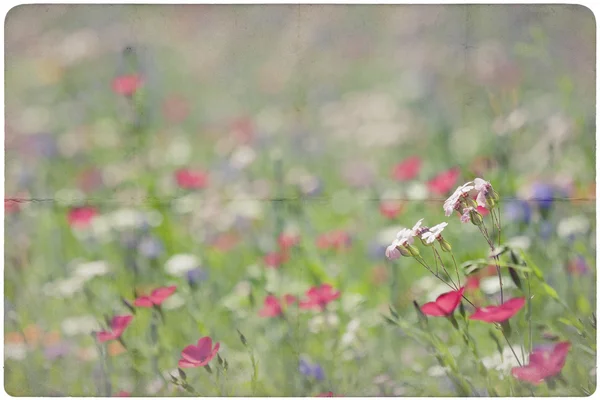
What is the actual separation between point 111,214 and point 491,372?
1.31 m

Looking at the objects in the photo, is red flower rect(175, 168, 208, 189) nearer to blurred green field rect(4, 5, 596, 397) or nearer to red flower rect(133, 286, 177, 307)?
blurred green field rect(4, 5, 596, 397)

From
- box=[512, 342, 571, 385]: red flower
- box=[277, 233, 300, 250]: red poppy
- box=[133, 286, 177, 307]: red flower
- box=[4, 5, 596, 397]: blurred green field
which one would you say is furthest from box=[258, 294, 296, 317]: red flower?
box=[512, 342, 571, 385]: red flower

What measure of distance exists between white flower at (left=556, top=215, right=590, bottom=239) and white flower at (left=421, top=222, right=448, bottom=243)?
0.38 metres

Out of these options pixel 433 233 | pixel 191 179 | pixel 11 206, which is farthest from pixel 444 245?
pixel 11 206

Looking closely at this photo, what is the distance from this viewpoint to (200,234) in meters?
2.62

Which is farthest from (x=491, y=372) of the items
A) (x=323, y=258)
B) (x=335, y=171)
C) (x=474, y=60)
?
(x=474, y=60)

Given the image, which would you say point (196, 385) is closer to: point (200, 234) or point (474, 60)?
point (200, 234)

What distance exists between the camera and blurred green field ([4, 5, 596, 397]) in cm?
260

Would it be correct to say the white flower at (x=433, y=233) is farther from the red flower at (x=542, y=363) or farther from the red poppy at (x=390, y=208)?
the red flower at (x=542, y=363)

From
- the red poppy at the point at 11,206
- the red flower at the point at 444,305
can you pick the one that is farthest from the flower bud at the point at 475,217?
the red poppy at the point at 11,206

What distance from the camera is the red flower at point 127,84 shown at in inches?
103

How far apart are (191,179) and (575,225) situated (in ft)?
4.02

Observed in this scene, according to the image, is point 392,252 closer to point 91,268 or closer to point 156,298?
point 156,298

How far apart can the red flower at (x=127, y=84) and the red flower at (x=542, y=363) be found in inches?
59.2
